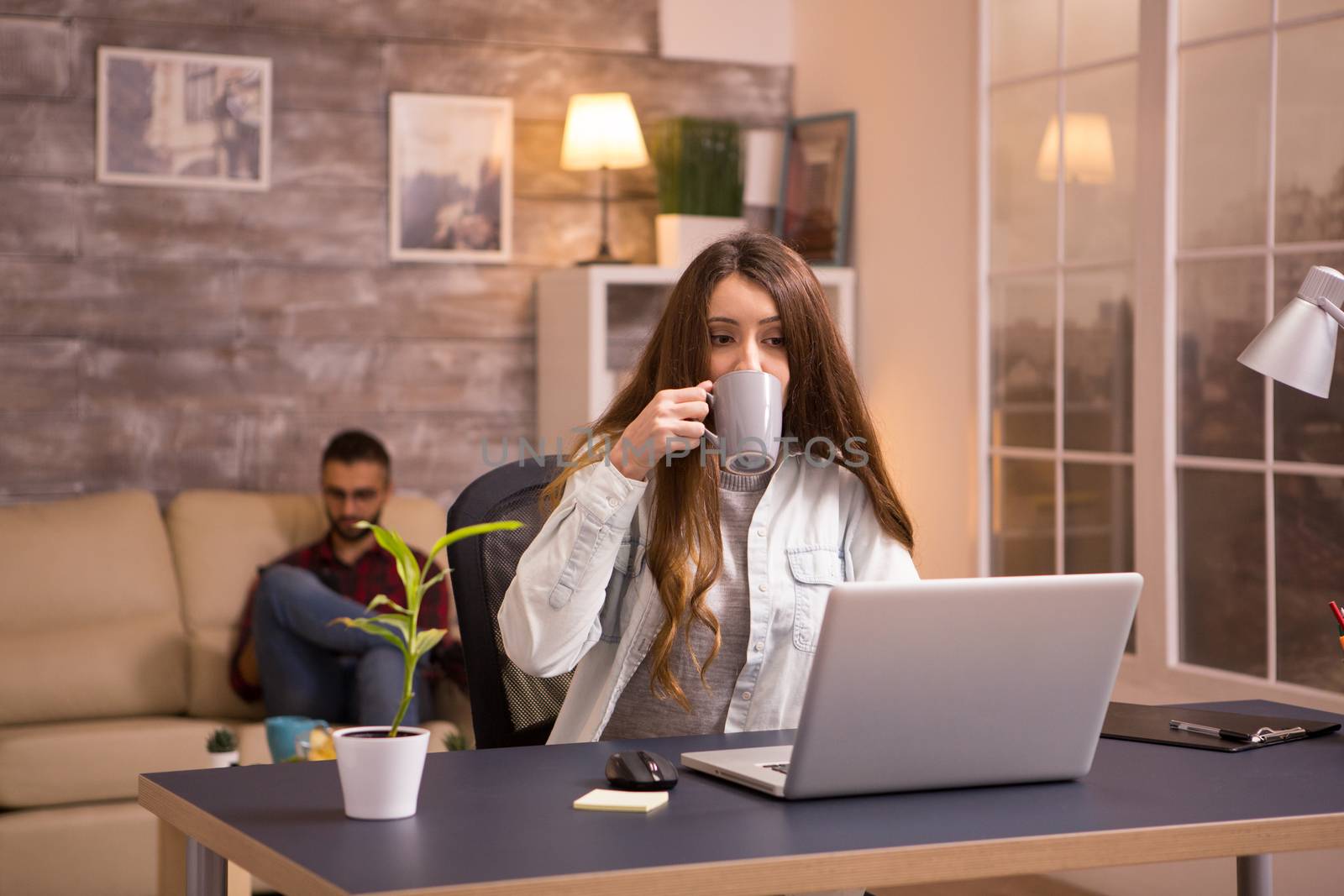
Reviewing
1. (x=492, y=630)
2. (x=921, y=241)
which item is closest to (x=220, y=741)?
(x=492, y=630)

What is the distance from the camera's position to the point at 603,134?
4.22m

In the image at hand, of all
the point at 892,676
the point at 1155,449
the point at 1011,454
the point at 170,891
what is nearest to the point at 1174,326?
the point at 1155,449

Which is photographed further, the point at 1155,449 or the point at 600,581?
the point at 1155,449

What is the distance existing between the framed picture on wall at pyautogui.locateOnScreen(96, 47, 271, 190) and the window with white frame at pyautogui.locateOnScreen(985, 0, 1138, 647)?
1950 mm

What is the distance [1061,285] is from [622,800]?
2.67m

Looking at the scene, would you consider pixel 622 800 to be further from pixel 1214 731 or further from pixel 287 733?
pixel 287 733

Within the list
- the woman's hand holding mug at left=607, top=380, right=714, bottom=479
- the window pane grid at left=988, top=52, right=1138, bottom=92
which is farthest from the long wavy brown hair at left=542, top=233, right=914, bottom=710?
the window pane grid at left=988, top=52, right=1138, bottom=92

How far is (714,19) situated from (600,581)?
3.25 metres

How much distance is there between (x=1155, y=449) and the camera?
10.9ft

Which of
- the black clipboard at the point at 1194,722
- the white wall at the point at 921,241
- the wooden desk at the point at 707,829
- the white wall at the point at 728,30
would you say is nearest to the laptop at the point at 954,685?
the wooden desk at the point at 707,829

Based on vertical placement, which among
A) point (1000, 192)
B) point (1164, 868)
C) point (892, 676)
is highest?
point (1000, 192)

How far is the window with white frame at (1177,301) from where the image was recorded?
2961 mm

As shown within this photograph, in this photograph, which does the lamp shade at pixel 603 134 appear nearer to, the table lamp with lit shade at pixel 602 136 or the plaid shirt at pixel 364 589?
the table lamp with lit shade at pixel 602 136

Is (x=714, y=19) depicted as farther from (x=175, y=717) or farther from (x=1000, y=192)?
(x=175, y=717)
